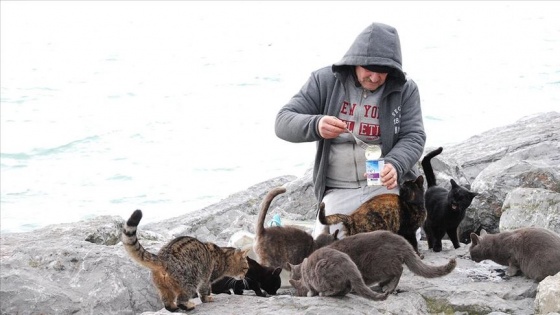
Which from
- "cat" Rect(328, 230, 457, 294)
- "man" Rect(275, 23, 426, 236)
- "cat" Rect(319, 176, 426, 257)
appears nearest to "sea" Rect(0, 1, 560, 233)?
"man" Rect(275, 23, 426, 236)

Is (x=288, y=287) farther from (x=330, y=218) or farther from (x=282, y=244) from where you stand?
(x=330, y=218)

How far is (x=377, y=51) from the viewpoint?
6.54m

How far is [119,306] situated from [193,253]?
946mm

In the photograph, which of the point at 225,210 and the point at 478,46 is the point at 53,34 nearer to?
the point at 478,46

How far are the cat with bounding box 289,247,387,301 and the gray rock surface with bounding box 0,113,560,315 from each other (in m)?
0.09

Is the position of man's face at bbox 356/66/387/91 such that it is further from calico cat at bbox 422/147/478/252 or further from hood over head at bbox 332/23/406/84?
calico cat at bbox 422/147/478/252

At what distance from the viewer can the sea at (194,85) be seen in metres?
18.1

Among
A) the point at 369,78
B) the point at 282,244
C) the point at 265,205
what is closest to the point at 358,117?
the point at 369,78

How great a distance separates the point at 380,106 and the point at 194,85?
19.6 metres

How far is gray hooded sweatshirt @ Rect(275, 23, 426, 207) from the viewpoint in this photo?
21.6ft

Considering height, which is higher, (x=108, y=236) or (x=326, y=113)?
(x=326, y=113)

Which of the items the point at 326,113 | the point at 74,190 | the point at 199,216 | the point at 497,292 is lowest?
the point at 74,190

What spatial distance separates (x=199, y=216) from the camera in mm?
9906

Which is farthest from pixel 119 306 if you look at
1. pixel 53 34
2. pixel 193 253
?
pixel 53 34
